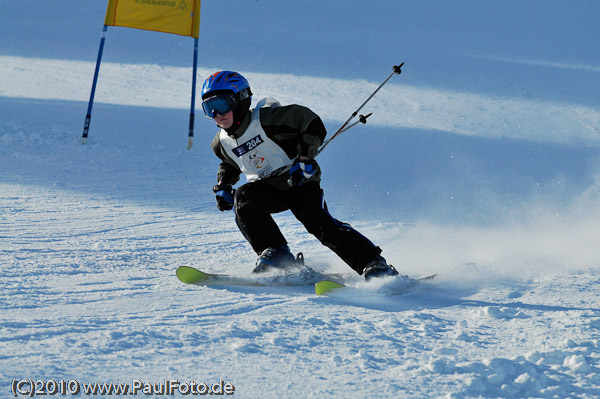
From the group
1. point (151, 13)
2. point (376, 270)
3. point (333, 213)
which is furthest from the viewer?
point (151, 13)

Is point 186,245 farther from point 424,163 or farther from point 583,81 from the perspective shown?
point 583,81

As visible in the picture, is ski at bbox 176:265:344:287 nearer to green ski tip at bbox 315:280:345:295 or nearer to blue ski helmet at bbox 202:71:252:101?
green ski tip at bbox 315:280:345:295

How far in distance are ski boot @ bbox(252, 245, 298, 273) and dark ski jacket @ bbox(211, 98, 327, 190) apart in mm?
413

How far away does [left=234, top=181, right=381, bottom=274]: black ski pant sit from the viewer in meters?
4.05

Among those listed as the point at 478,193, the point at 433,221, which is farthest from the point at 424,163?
the point at 433,221

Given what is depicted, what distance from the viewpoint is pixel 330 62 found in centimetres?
1449

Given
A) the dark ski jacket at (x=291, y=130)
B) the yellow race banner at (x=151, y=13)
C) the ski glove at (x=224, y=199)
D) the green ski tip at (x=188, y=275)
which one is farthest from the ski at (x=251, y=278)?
the yellow race banner at (x=151, y=13)

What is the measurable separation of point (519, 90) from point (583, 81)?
1535mm

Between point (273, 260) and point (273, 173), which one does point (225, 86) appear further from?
point (273, 260)

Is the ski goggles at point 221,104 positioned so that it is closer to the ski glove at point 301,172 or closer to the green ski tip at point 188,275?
the ski glove at point 301,172

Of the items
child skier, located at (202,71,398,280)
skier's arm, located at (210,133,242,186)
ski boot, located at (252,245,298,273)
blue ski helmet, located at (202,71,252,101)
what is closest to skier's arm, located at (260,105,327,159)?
child skier, located at (202,71,398,280)

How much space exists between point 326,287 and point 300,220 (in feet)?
1.85

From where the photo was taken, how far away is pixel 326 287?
149 inches

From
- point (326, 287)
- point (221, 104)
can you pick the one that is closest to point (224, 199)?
point (221, 104)
